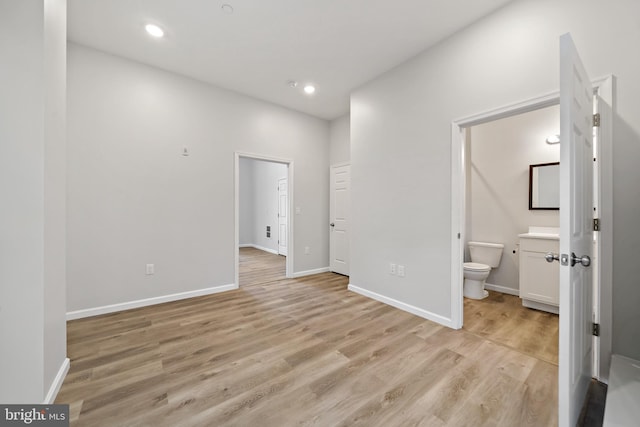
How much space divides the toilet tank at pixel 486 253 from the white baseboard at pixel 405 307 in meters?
1.47

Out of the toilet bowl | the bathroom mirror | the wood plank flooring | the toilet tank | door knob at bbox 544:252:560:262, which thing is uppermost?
the bathroom mirror

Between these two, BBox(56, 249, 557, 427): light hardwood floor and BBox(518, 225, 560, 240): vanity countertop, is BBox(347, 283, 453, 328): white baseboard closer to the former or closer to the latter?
BBox(56, 249, 557, 427): light hardwood floor

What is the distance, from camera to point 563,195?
1.17 meters

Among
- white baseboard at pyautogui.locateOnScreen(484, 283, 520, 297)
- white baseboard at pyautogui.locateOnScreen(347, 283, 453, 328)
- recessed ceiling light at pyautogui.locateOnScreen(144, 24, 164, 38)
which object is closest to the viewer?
recessed ceiling light at pyautogui.locateOnScreen(144, 24, 164, 38)

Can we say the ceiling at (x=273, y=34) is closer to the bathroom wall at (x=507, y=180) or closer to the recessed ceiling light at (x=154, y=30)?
the recessed ceiling light at (x=154, y=30)

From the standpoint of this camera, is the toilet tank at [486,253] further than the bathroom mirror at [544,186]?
Yes

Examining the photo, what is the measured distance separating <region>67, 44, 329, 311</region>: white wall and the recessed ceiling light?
70 centimetres

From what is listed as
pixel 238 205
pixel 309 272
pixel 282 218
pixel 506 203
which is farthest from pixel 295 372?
pixel 282 218

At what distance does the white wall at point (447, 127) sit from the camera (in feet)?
5.21

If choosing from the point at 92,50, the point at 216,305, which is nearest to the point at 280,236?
the point at 216,305

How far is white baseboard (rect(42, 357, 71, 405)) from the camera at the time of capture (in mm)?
1445

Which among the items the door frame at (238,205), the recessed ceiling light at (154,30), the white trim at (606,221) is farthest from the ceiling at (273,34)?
the white trim at (606,221)

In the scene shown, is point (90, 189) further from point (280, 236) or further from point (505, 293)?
point (505, 293)

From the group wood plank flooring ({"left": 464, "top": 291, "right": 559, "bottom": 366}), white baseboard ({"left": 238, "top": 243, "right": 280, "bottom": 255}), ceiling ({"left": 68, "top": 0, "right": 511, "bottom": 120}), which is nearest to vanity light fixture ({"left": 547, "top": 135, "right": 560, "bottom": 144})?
ceiling ({"left": 68, "top": 0, "right": 511, "bottom": 120})
